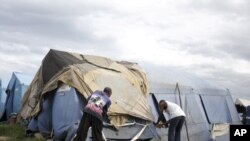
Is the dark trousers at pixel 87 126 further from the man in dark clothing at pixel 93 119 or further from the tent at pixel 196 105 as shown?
the tent at pixel 196 105

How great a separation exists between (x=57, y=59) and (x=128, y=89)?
7.45 feet

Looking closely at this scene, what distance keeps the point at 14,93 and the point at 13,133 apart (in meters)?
5.97

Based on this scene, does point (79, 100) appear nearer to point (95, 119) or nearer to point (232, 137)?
point (95, 119)

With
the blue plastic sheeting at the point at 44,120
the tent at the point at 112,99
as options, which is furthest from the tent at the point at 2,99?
the blue plastic sheeting at the point at 44,120

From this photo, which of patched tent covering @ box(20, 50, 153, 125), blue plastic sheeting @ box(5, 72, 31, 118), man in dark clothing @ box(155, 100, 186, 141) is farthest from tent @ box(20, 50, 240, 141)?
blue plastic sheeting @ box(5, 72, 31, 118)

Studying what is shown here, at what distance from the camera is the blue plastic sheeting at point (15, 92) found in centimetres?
1791

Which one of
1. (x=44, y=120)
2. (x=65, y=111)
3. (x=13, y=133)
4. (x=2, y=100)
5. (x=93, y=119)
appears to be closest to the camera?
(x=93, y=119)

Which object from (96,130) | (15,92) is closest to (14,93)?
(15,92)

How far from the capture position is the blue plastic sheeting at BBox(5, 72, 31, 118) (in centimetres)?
1791

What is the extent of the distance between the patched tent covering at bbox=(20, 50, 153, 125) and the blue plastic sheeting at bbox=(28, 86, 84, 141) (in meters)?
0.20

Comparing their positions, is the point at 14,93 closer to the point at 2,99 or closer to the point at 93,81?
the point at 2,99

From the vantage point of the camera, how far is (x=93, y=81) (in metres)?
→ 12.2

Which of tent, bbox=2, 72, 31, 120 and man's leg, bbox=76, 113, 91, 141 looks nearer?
man's leg, bbox=76, 113, 91, 141

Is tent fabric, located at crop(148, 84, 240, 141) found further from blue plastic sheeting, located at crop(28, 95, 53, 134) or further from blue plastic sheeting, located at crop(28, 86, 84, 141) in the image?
blue plastic sheeting, located at crop(28, 95, 53, 134)
